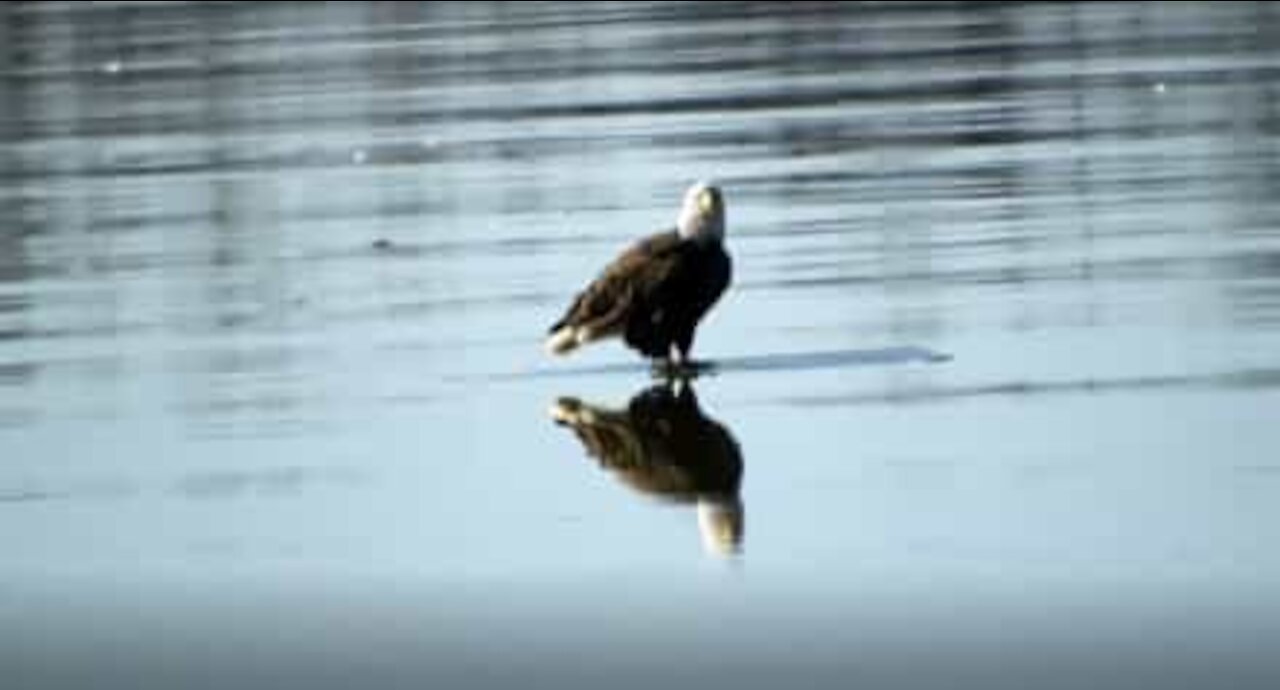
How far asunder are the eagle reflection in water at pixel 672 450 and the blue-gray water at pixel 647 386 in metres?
0.08

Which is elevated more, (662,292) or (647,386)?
(662,292)

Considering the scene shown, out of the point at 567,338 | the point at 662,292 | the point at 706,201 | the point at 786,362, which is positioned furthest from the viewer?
the point at 706,201

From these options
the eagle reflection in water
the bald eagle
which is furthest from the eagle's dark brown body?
the eagle reflection in water

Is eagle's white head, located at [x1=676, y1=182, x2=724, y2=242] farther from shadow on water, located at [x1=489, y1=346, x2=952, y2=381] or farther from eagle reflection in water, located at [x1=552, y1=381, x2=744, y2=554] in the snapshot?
eagle reflection in water, located at [x1=552, y1=381, x2=744, y2=554]

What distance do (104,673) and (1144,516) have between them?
302 centimetres

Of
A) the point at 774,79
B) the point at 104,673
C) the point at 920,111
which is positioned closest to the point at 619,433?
the point at 104,673

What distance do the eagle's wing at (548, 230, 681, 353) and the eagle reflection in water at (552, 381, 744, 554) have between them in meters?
0.53

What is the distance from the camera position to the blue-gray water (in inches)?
369

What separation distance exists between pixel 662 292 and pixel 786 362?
556 millimetres

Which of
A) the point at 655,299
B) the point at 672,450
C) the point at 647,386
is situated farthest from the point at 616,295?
the point at 672,450

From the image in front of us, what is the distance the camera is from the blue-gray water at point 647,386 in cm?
938

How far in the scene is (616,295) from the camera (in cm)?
1480

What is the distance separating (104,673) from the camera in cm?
907

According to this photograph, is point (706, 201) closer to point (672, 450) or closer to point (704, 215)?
point (704, 215)
